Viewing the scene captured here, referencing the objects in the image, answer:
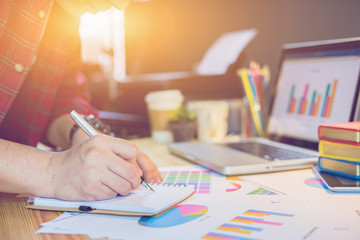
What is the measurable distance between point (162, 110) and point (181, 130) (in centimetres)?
12

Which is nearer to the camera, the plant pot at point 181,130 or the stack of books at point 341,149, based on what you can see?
the stack of books at point 341,149

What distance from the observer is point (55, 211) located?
0.64 m

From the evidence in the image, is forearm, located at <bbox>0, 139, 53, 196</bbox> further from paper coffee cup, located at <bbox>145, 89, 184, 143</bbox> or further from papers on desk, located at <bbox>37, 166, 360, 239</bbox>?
paper coffee cup, located at <bbox>145, 89, 184, 143</bbox>

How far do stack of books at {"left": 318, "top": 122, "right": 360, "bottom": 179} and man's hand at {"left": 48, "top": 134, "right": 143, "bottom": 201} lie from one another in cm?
41

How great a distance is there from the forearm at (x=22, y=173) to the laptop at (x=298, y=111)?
0.40 meters

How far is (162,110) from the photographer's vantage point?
138cm

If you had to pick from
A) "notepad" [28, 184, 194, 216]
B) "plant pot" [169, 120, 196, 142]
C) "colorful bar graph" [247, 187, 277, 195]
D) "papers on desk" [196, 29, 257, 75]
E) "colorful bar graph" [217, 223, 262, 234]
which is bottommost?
"plant pot" [169, 120, 196, 142]

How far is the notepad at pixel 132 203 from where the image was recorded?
1.92 ft

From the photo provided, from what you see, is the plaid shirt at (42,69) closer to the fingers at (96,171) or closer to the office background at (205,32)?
the fingers at (96,171)

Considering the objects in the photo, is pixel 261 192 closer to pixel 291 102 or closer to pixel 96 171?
pixel 96 171

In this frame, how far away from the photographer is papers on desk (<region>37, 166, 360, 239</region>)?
0.52 meters

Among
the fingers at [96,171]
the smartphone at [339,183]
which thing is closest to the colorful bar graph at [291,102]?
the smartphone at [339,183]

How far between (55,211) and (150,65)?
89.3 inches

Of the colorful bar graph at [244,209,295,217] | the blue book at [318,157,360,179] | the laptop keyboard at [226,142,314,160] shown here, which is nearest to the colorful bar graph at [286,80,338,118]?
the laptop keyboard at [226,142,314,160]
